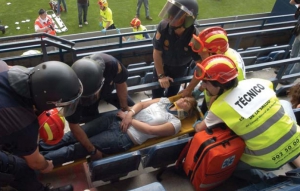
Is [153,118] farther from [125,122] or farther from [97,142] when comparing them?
[97,142]

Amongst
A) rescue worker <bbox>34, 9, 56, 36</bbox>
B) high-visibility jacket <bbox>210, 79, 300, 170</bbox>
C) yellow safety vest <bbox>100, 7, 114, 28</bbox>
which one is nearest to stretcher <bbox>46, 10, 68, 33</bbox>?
yellow safety vest <bbox>100, 7, 114, 28</bbox>

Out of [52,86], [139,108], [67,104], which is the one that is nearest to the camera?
[52,86]

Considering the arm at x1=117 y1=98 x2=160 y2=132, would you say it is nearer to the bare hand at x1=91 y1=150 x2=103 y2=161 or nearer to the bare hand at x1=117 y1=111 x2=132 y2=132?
the bare hand at x1=117 y1=111 x2=132 y2=132

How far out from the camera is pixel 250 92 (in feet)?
7.54

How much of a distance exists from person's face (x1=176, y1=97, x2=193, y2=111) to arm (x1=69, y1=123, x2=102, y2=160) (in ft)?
3.61

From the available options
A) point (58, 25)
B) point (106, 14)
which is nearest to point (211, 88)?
point (106, 14)

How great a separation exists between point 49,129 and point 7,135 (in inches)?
25.7

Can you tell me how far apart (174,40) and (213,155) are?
160 centimetres

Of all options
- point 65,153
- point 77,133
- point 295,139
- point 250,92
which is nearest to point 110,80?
point 77,133

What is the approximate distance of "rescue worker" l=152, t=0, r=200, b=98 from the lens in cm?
299

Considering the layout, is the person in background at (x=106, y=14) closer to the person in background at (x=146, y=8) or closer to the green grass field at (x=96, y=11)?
the green grass field at (x=96, y=11)

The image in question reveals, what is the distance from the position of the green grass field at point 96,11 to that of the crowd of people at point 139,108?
7121 millimetres

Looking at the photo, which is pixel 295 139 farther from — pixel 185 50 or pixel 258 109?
pixel 185 50

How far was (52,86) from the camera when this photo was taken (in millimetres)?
1870
